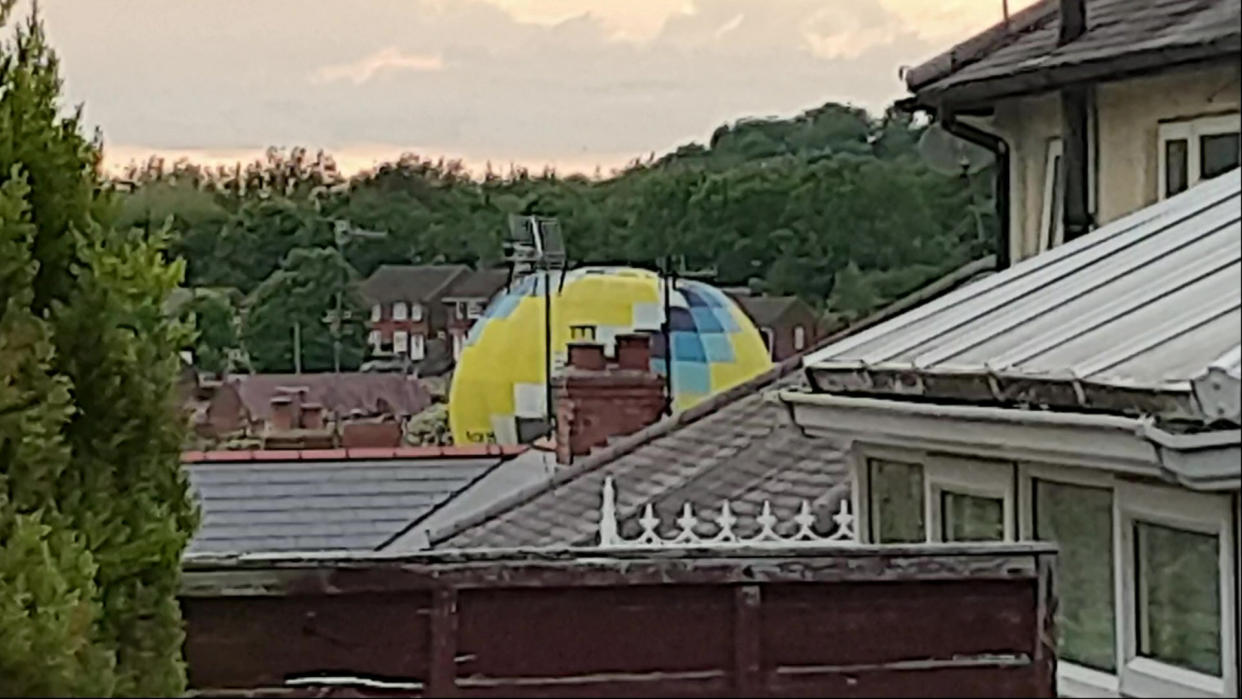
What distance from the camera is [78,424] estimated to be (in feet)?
14.8

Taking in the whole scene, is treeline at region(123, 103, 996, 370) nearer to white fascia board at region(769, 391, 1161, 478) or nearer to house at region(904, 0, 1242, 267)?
house at region(904, 0, 1242, 267)

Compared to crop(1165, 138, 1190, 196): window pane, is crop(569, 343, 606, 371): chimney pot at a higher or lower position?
lower

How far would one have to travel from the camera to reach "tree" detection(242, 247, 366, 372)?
34.1m

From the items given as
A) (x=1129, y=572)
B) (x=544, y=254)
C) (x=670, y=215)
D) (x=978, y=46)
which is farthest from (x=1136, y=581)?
(x=670, y=215)

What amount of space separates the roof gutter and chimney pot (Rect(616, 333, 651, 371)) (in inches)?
300

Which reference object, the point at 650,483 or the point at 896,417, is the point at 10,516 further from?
the point at 650,483

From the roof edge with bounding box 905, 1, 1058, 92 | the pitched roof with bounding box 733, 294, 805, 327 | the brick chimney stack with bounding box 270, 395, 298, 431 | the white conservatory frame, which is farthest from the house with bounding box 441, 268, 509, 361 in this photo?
the white conservatory frame

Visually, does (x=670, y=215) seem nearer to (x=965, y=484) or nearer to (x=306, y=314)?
(x=306, y=314)

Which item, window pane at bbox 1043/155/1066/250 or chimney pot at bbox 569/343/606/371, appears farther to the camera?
chimney pot at bbox 569/343/606/371

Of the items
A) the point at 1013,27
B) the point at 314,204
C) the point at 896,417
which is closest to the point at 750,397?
the point at 1013,27

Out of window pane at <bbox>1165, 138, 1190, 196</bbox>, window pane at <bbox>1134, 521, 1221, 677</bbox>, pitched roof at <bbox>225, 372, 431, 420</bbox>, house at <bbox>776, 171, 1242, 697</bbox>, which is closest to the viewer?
house at <bbox>776, 171, 1242, 697</bbox>

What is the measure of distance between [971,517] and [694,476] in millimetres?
6074

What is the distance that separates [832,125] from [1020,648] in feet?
120

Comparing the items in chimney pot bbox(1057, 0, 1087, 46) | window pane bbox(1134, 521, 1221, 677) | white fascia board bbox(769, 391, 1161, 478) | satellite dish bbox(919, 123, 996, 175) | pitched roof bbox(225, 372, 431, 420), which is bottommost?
pitched roof bbox(225, 372, 431, 420)
